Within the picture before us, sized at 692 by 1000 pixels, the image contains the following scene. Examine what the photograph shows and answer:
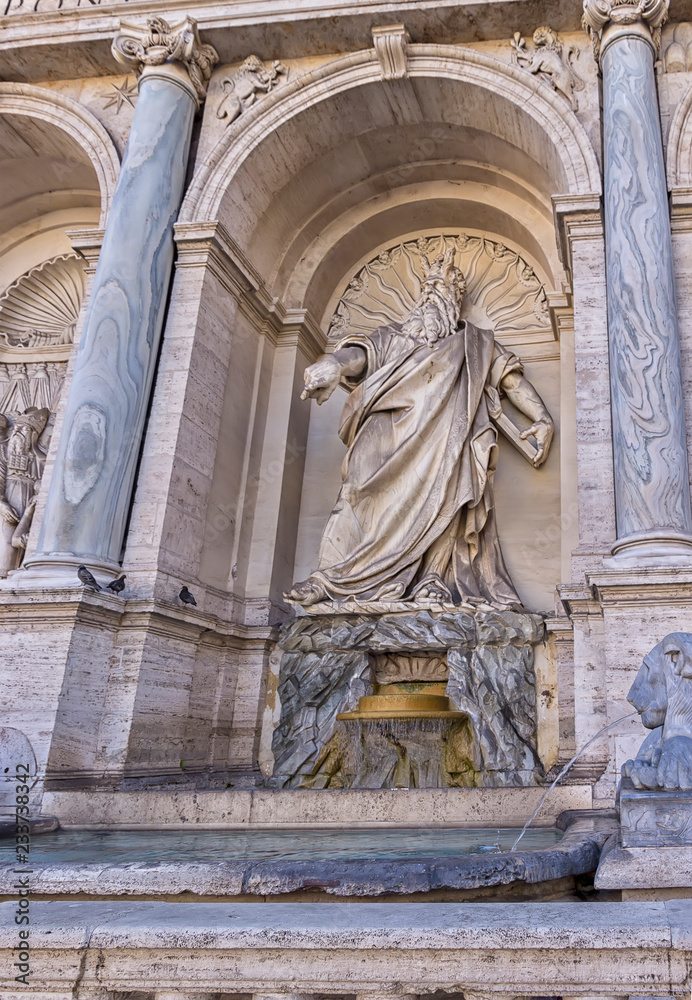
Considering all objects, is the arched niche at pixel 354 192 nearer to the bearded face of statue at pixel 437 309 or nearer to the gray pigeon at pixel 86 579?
the bearded face of statue at pixel 437 309

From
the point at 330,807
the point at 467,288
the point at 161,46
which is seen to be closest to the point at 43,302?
the point at 161,46

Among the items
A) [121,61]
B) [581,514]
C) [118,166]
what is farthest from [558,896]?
[121,61]

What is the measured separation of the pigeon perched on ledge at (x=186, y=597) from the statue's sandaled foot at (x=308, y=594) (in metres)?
1.10

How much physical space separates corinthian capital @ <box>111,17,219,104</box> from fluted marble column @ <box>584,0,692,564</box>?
373cm

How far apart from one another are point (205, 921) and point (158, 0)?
8889mm

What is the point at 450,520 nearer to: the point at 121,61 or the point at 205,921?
the point at 121,61

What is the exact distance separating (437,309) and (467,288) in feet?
3.76

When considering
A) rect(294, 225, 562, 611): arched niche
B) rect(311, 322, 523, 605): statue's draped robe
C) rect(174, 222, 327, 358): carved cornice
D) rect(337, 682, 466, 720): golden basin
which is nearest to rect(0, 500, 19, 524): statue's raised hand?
rect(294, 225, 562, 611): arched niche

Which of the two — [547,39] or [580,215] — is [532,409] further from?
[547,39]

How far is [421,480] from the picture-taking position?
8.42 meters

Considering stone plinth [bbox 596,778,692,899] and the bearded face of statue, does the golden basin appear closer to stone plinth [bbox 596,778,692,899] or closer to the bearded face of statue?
stone plinth [bbox 596,778,692,899]

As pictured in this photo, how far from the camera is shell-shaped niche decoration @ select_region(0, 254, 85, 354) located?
11.1m

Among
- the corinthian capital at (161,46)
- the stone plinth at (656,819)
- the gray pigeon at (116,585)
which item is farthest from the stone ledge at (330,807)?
the corinthian capital at (161,46)

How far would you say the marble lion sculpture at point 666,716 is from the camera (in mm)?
3658
